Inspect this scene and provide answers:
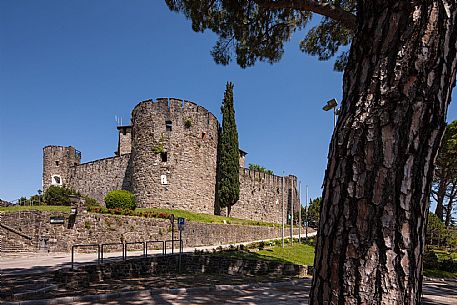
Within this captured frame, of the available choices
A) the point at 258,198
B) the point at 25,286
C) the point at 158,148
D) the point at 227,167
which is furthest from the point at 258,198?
the point at 25,286

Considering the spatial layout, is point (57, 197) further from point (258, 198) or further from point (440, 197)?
point (440, 197)

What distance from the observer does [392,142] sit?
1.53m

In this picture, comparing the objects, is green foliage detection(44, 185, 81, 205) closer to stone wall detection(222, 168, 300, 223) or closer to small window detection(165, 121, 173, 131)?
small window detection(165, 121, 173, 131)

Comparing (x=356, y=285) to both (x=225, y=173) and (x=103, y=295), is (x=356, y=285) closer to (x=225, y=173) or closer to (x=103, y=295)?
(x=103, y=295)

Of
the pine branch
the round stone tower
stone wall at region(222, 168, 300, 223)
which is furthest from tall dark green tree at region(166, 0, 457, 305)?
stone wall at region(222, 168, 300, 223)

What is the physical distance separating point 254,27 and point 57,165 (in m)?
28.9

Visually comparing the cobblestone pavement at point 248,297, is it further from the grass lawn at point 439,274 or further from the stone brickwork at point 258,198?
the stone brickwork at point 258,198

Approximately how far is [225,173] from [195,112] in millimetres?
5257

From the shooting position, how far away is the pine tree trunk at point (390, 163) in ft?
4.91

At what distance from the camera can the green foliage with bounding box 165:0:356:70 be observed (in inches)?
303

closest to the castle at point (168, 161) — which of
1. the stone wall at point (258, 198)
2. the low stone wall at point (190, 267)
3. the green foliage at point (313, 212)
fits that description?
the stone wall at point (258, 198)

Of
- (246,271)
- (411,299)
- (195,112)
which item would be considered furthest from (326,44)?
(195,112)

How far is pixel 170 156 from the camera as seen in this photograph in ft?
77.8

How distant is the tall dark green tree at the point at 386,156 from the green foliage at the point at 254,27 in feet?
20.3
